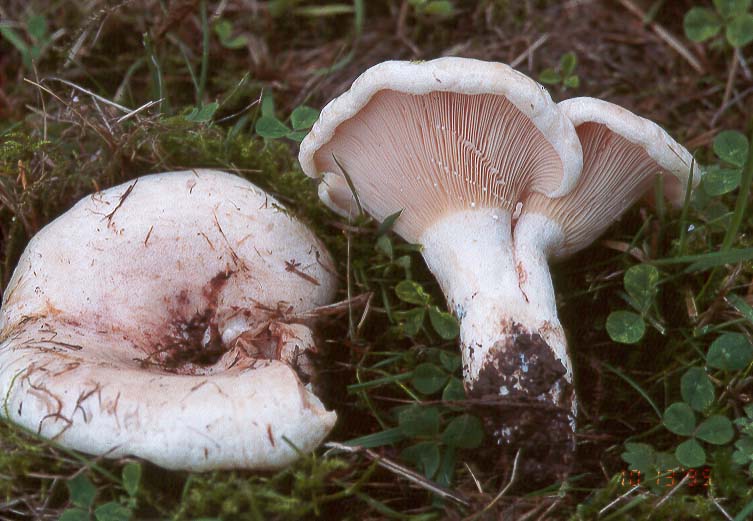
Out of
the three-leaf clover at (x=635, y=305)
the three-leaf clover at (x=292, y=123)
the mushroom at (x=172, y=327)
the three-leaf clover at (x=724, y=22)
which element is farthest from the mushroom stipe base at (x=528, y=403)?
the three-leaf clover at (x=724, y=22)

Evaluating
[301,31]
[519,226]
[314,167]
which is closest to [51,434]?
[314,167]

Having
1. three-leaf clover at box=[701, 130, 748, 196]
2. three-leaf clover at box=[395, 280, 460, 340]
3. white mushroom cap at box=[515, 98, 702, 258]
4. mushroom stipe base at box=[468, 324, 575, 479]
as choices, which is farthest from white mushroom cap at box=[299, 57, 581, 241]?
three-leaf clover at box=[701, 130, 748, 196]

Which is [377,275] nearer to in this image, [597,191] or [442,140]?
[442,140]

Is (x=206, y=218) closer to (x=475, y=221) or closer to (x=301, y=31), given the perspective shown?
(x=475, y=221)

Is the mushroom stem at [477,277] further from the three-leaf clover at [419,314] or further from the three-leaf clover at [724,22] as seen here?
the three-leaf clover at [724,22]

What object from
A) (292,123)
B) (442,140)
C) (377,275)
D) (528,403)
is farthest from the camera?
(292,123)

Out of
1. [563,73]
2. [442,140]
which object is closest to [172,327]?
[442,140]

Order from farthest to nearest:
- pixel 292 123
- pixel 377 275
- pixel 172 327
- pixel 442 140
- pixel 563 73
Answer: pixel 563 73
pixel 292 123
pixel 377 275
pixel 172 327
pixel 442 140
